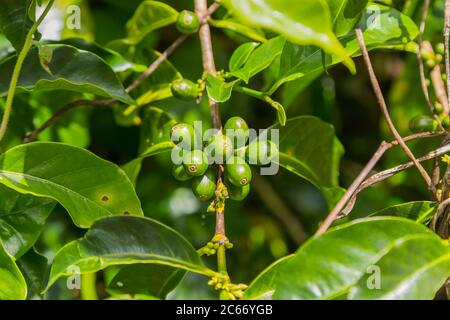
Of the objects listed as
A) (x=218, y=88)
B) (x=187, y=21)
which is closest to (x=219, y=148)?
(x=218, y=88)

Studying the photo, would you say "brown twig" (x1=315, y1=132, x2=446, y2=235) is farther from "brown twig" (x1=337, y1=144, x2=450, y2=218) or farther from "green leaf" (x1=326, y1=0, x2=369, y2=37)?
"green leaf" (x1=326, y1=0, x2=369, y2=37)

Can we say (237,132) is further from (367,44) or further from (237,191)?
(367,44)

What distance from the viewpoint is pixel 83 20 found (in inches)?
77.7

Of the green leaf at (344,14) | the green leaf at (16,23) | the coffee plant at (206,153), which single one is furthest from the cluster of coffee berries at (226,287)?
the green leaf at (16,23)

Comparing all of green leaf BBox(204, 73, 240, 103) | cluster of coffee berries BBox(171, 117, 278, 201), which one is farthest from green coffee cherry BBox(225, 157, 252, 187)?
green leaf BBox(204, 73, 240, 103)

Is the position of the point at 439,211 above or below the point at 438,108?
below

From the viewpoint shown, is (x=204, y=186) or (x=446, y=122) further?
(x=446, y=122)

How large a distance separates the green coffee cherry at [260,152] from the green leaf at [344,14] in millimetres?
235

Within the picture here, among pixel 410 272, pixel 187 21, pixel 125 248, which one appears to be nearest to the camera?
pixel 410 272

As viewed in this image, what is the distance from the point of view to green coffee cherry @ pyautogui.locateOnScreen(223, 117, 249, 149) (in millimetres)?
1216

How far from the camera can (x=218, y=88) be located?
4.09 feet

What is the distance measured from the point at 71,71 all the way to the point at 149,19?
0.32m

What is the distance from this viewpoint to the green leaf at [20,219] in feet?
4.06
